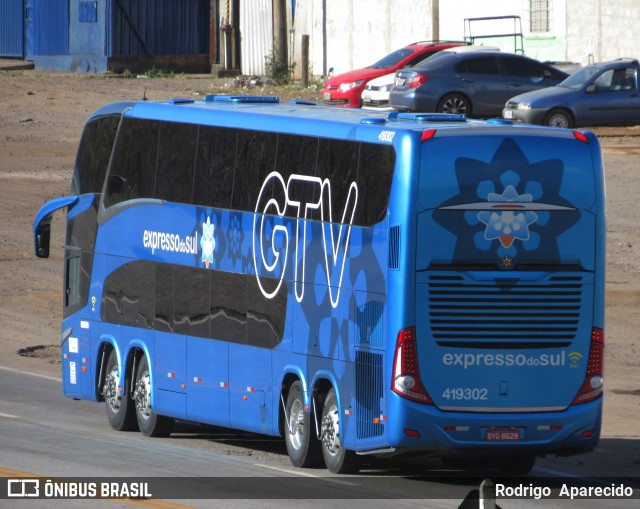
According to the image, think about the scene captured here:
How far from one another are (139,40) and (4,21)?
626 cm

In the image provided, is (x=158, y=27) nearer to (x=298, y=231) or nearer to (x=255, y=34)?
(x=255, y=34)

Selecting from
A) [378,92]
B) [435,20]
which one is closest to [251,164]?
[378,92]

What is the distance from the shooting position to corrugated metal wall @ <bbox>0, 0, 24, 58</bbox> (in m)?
61.2

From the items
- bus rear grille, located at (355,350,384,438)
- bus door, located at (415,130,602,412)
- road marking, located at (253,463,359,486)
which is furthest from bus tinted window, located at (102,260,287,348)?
bus door, located at (415,130,602,412)

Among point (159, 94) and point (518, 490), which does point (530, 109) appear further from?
point (518, 490)

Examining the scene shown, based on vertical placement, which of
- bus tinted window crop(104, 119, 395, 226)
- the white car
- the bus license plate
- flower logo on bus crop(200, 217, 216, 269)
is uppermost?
the white car

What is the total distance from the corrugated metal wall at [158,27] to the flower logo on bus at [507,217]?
4593 cm

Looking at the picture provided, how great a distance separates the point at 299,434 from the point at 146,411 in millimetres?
3317

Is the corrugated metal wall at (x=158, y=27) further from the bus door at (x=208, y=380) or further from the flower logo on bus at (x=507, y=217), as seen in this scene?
the flower logo on bus at (x=507, y=217)

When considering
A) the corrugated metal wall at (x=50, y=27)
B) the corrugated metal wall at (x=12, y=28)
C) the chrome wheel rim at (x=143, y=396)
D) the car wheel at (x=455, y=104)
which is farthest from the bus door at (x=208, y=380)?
the corrugated metal wall at (x=12, y=28)

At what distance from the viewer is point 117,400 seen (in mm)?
18703

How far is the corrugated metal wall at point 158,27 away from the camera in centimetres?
5874

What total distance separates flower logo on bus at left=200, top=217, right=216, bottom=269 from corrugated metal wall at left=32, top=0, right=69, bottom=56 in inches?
1754

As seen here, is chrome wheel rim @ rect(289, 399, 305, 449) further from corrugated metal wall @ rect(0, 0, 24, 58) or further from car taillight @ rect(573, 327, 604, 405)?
corrugated metal wall @ rect(0, 0, 24, 58)
